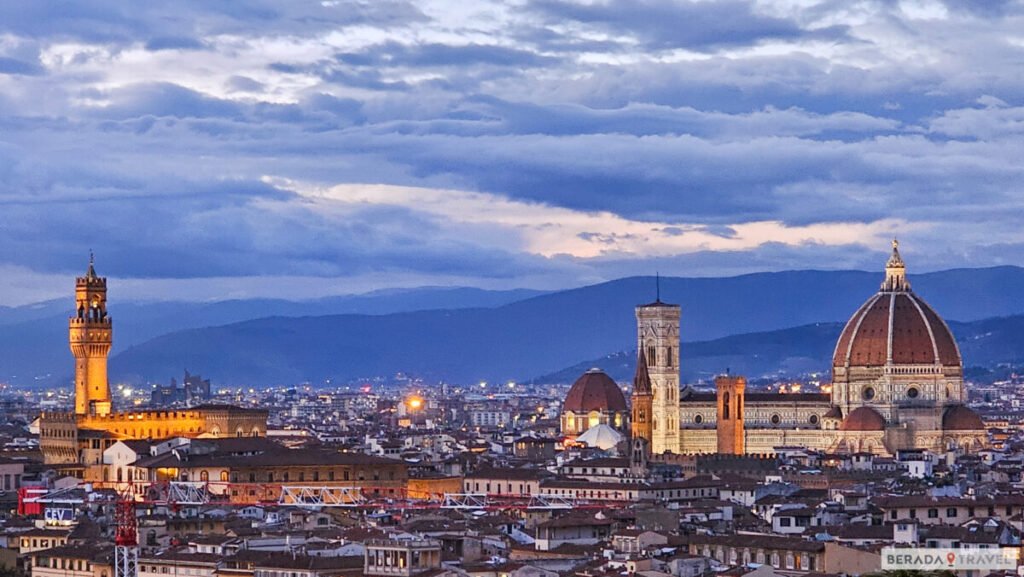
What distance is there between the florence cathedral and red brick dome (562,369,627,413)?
1.21 m

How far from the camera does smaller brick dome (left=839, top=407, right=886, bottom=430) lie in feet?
571

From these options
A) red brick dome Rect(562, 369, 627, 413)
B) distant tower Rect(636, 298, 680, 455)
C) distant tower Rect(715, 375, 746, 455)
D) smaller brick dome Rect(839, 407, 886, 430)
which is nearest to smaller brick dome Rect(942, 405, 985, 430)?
smaller brick dome Rect(839, 407, 886, 430)

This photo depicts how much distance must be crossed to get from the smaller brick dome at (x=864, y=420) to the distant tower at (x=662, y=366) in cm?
1076

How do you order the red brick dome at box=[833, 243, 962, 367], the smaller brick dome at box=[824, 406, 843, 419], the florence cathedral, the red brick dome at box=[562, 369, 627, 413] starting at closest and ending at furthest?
the florence cathedral
the smaller brick dome at box=[824, 406, 843, 419]
the red brick dome at box=[833, 243, 962, 367]
the red brick dome at box=[562, 369, 627, 413]

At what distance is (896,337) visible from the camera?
182m

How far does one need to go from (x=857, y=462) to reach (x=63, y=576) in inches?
2893

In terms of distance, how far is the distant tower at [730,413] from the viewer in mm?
178000

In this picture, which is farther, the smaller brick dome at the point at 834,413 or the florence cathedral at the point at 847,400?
the smaller brick dome at the point at 834,413

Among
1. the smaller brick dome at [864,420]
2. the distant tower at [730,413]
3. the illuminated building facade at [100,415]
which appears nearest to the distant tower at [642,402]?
the distant tower at [730,413]

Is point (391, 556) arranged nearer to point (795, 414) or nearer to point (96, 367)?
point (96, 367)

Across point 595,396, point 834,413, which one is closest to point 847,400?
point 834,413

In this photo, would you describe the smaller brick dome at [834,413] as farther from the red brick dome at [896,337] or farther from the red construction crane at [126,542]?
the red construction crane at [126,542]

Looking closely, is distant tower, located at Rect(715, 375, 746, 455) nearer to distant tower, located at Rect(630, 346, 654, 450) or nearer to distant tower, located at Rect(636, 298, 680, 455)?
distant tower, located at Rect(636, 298, 680, 455)

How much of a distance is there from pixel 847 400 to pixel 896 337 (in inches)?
200
